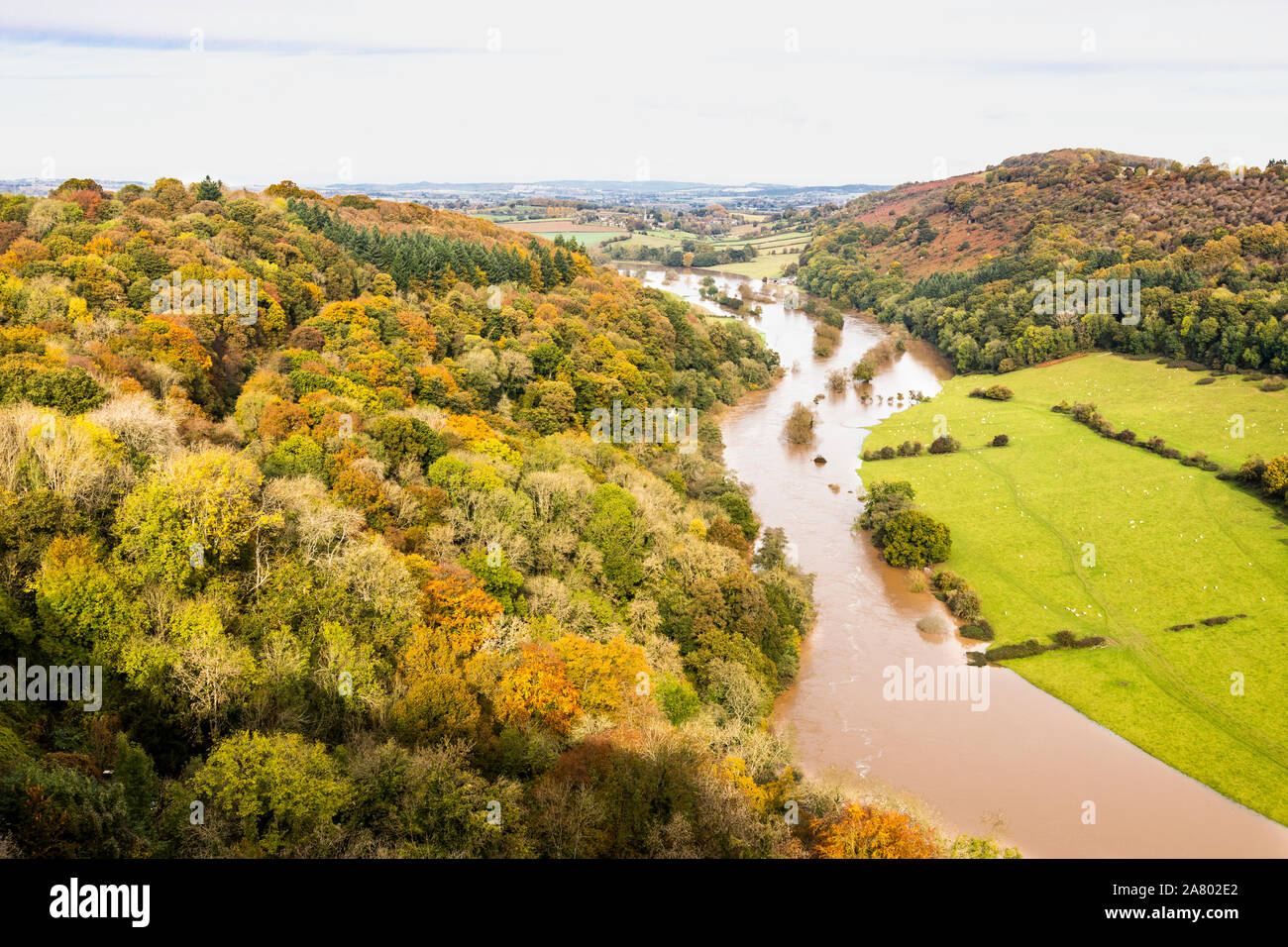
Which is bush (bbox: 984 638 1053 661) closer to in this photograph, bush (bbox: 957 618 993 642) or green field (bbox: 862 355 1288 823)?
green field (bbox: 862 355 1288 823)

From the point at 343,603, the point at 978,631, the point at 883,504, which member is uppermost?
the point at 343,603

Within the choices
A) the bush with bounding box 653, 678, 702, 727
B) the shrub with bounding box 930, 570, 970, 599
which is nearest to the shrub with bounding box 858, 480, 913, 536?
the shrub with bounding box 930, 570, 970, 599

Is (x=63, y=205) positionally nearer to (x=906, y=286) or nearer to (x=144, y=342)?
(x=144, y=342)

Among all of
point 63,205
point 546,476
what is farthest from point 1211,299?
point 63,205

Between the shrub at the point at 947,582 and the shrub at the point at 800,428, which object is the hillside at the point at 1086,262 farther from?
the shrub at the point at 947,582

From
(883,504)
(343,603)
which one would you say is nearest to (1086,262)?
(883,504)

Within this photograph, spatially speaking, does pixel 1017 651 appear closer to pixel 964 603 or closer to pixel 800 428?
pixel 964 603
